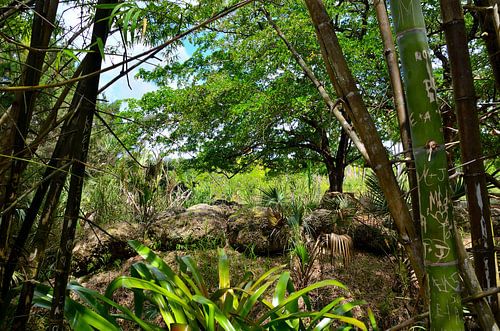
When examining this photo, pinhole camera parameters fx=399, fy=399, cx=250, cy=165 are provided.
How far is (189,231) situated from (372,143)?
539 cm

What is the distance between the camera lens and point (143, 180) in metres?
6.68

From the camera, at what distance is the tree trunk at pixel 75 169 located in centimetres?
100

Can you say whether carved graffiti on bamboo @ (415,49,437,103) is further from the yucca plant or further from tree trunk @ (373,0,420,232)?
the yucca plant

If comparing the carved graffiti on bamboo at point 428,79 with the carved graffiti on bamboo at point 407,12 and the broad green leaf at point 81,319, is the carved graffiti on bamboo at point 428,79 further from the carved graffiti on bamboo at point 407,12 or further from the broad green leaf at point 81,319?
the broad green leaf at point 81,319

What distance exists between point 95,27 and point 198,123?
625 centimetres

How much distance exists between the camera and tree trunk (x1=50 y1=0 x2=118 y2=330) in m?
1.00

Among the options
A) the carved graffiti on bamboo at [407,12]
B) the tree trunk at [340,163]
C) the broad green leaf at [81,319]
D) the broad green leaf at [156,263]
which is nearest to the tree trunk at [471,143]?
the carved graffiti on bamboo at [407,12]

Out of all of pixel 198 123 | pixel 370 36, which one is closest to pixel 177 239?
pixel 198 123

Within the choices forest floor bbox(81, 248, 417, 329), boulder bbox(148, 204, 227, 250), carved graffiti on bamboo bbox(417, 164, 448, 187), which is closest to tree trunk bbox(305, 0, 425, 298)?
carved graffiti on bamboo bbox(417, 164, 448, 187)

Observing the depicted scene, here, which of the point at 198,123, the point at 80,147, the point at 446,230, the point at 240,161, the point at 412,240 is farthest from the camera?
the point at 240,161

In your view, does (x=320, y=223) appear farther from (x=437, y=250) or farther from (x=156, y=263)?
(x=437, y=250)

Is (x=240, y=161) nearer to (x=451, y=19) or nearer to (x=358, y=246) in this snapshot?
(x=358, y=246)

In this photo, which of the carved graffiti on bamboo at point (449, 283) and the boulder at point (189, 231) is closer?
the carved graffiti on bamboo at point (449, 283)

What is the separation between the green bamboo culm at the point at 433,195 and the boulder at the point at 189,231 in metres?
5.27
